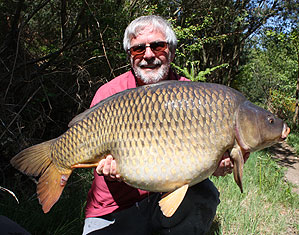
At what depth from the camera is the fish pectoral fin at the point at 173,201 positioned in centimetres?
112

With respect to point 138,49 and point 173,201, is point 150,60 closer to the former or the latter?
point 138,49

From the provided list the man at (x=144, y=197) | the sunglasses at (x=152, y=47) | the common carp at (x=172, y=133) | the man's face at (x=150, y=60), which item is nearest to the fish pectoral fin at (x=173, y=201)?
the common carp at (x=172, y=133)

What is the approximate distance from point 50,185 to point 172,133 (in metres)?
0.58

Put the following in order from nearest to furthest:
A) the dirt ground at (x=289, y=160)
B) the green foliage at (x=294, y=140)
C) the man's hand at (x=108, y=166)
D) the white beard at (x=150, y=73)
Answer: the man's hand at (x=108, y=166) < the white beard at (x=150, y=73) < the dirt ground at (x=289, y=160) < the green foliage at (x=294, y=140)

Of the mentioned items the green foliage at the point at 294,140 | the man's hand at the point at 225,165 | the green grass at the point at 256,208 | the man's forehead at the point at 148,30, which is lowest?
the green foliage at the point at 294,140

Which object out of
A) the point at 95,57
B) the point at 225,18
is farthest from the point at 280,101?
the point at 95,57

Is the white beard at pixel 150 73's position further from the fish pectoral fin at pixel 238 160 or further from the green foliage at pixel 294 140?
the green foliage at pixel 294 140

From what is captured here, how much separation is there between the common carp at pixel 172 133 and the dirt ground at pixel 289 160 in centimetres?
227

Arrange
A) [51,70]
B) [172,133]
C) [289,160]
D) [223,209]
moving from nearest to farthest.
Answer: [172,133] < [223,209] < [51,70] < [289,160]

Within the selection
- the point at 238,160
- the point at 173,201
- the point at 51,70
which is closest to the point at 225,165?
the point at 238,160

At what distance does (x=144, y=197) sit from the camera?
1580mm

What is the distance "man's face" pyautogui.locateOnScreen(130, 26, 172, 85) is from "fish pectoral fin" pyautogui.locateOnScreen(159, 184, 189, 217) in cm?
69

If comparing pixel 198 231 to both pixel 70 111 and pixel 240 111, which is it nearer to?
pixel 240 111

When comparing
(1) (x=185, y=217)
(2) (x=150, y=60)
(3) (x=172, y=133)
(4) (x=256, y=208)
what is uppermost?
(2) (x=150, y=60)
